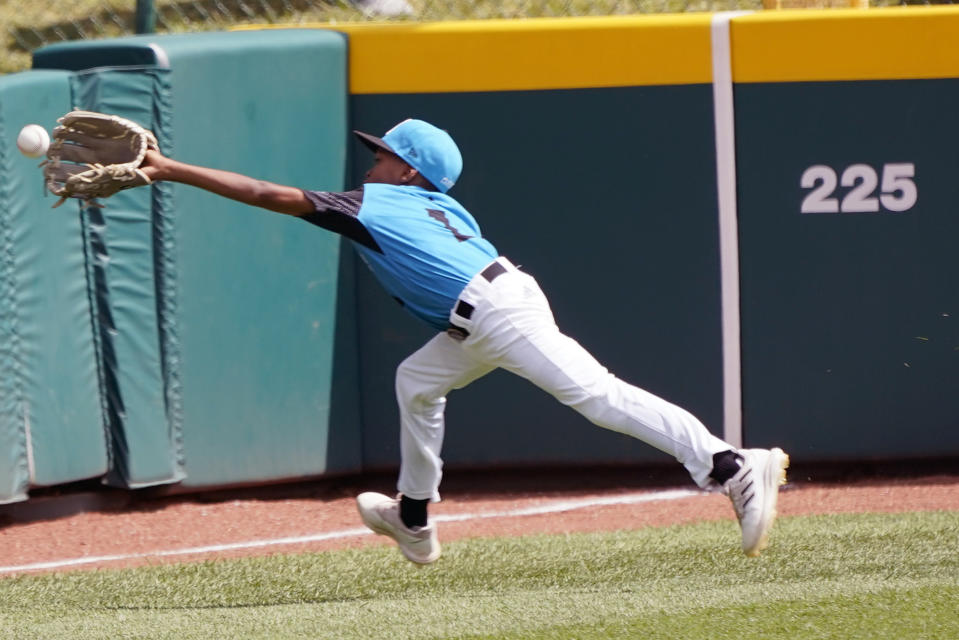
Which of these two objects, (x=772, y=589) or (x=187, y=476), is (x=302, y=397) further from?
(x=772, y=589)

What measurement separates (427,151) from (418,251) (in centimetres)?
43

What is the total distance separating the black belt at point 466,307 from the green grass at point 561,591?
0.90 meters

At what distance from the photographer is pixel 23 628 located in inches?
174

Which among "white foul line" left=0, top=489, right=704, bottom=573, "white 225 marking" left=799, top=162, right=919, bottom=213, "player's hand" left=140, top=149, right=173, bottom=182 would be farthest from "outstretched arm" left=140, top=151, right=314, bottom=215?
"white 225 marking" left=799, top=162, right=919, bottom=213

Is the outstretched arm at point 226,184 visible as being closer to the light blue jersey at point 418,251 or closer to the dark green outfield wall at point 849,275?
the light blue jersey at point 418,251

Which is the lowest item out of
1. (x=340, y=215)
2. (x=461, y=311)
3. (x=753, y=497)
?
(x=753, y=497)

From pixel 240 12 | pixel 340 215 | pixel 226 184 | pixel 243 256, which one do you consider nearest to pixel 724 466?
pixel 340 215

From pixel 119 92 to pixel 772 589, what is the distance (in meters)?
3.54

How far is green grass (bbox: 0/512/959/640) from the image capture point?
4121 millimetres

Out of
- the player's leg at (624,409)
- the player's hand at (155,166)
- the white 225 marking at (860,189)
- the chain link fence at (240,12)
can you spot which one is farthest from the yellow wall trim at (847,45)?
the player's hand at (155,166)

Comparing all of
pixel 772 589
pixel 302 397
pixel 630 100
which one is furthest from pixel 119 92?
pixel 772 589

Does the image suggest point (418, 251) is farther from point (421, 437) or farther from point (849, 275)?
point (849, 275)

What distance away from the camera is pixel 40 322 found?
6066 mm

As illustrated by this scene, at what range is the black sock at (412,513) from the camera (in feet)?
15.7
